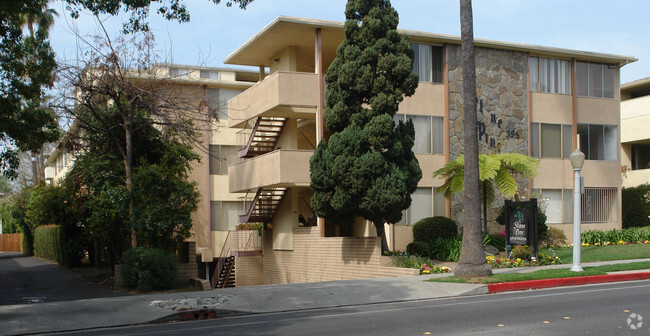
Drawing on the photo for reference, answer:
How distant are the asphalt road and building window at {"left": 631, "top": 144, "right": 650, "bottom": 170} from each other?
3306 cm

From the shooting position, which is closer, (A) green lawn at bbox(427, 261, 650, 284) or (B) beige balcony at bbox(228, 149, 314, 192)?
(A) green lawn at bbox(427, 261, 650, 284)

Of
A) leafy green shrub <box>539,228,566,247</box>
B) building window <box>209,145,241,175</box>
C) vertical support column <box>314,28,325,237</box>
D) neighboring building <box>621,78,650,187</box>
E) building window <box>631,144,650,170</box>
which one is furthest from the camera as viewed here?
building window <box>631,144,650,170</box>

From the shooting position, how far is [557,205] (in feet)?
95.2

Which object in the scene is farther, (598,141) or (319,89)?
(598,141)

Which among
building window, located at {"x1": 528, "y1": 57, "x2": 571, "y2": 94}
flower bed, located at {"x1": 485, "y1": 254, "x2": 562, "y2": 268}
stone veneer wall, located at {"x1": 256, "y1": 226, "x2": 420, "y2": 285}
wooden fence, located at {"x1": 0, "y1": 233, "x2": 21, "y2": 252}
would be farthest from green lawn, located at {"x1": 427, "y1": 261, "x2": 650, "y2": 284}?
wooden fence, located at {"x1": 0, "y1": 233, "x2": 21, "y2": 252}

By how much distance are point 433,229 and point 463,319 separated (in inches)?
537

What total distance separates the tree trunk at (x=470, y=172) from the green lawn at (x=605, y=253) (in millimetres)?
5882

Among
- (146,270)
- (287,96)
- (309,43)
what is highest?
(309,43)

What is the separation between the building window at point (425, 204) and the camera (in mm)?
25609

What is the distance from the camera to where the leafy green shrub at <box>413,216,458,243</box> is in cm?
2417

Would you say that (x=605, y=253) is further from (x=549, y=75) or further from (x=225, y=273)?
(x=225, y=273)

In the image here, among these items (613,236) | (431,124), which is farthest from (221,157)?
(613,236)

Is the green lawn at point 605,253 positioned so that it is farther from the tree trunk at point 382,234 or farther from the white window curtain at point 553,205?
the tree trunk at point 382,234

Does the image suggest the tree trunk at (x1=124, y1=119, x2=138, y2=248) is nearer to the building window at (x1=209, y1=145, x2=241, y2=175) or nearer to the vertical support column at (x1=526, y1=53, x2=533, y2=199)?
the building window at (x1=209, y1=145, x2=241, y2=175)
